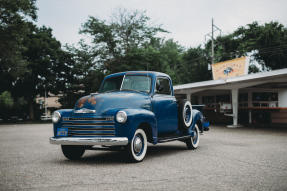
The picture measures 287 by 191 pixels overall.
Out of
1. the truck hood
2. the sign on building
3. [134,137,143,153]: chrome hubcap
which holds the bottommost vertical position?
[134,137,143,153]: chrome hubcap

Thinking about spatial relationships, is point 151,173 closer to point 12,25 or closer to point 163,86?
point 163,86

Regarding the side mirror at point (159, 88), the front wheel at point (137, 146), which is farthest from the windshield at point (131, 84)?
the front wheel at point (137, 146)

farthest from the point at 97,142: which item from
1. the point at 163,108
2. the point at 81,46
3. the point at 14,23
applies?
the point at 81,46

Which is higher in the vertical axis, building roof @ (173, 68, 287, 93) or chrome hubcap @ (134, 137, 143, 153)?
building roof @ (173, 68, 287, 93)

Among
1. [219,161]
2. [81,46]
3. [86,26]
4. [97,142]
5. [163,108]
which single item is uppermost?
[86,26]

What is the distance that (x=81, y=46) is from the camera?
41.2m

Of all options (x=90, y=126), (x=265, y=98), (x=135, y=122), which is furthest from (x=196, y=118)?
(x=265, y=98)

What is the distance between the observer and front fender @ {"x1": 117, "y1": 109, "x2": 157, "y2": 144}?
6707mm

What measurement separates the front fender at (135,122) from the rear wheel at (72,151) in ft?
5.31

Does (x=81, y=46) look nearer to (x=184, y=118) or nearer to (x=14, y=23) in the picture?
(x=14, y=23)

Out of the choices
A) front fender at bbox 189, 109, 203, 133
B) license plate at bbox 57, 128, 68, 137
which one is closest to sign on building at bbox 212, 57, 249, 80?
front fender at bbox 189, 109, 203, 133

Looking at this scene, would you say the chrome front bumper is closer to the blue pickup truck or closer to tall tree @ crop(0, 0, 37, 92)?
the blue pickup truck

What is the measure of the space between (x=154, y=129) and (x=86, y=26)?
35.8m

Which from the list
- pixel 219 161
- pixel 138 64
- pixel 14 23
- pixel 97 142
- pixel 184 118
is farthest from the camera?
pixel 138 64
